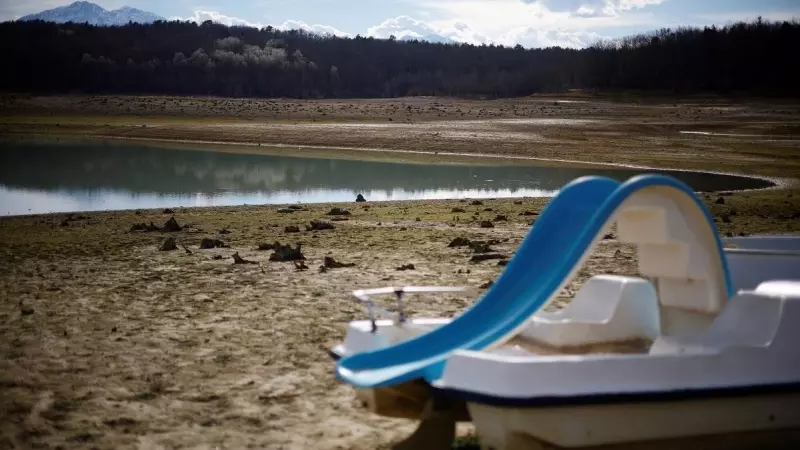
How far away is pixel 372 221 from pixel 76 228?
214 inches

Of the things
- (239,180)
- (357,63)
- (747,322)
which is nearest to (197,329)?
(747,322)

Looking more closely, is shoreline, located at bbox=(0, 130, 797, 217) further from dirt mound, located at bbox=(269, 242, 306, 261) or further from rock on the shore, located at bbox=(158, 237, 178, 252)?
rock on the shore, located at bbox=(158, 237, 178, 252)

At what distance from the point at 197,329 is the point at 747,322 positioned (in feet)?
16.4

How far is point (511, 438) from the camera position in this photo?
15.5 feet

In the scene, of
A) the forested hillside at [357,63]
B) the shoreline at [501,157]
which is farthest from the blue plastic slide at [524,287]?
the forested hillside at [357,63]

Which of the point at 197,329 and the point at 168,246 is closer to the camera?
the point at 197,329

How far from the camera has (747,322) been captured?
530cm

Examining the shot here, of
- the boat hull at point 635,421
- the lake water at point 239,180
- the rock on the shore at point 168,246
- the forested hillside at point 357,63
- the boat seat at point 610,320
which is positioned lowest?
the lake water at point 239,180

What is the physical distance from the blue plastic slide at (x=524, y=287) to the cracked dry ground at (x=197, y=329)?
63cm

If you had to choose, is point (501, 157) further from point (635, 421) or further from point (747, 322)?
point (635, 421)

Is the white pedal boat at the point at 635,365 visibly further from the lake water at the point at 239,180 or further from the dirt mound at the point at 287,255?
the lake water at the point at 239,180

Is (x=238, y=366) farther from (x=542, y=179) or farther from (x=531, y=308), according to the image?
(x=542, y=179)

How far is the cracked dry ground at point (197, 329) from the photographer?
597 centimetres

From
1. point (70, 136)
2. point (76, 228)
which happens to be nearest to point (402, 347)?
point (76, 228)
